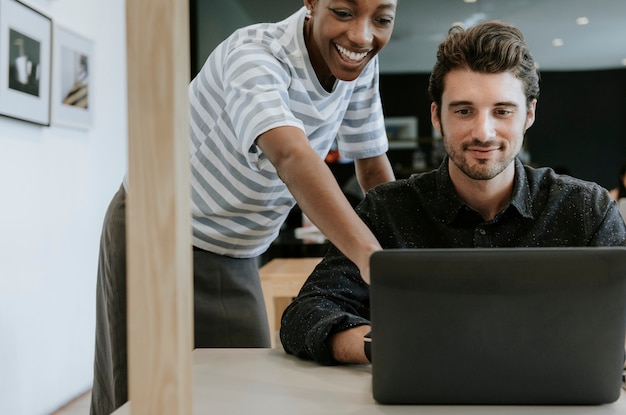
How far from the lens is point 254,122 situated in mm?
1374

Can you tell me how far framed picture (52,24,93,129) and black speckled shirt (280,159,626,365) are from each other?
7.47ft

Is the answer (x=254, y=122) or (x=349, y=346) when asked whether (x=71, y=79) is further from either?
(x=349, y=346)

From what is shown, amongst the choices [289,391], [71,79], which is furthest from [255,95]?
[71,79]

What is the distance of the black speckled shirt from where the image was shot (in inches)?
57.4

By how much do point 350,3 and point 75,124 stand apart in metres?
2.43

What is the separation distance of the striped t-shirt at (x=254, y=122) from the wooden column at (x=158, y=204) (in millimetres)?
698

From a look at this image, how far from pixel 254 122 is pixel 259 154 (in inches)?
7.3

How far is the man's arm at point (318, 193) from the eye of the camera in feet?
3.85

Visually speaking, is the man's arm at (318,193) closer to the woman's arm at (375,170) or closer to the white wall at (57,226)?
the woman's arm at (375,170)

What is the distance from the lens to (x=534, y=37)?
17.5ft

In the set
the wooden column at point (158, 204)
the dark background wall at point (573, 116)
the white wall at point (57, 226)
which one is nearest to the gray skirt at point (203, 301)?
the wooden column at point (158, 204)

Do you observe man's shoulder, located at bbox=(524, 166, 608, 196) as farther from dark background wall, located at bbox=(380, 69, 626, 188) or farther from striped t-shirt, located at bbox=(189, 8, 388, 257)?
dark background wall, located at bbox=(380, 69, 626, 188)

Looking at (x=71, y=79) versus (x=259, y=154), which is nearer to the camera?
(x=259, y=154)

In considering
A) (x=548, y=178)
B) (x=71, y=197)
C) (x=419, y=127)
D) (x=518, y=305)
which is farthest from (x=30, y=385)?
(x=419, y=127)
